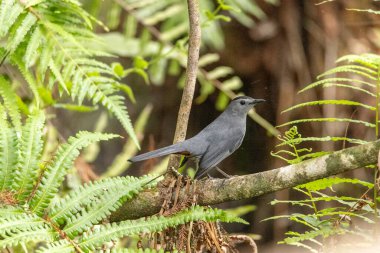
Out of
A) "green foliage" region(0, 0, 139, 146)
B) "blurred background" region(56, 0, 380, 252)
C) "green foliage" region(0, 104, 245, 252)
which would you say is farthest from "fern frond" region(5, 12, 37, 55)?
"blurred background" region(56, 0, 380, 252)

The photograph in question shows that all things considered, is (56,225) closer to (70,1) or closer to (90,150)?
(70,1)

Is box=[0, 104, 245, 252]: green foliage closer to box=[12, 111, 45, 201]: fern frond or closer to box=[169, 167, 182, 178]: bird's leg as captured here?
box=[12, 111, 45, 201]: fern frond

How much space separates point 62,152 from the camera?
2.12m

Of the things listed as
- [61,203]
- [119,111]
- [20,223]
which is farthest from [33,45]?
[20,223]

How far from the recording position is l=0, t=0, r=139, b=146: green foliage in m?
2.63

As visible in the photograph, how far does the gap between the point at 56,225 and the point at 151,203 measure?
369mm

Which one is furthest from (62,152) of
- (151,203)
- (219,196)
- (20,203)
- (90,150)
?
(90,150)

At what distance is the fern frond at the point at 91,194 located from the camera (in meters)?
2.05

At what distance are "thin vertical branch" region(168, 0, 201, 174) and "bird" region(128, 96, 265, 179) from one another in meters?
0.06

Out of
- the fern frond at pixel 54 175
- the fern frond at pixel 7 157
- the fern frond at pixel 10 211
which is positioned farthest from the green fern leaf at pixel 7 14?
the fern frond at pixel 10 211

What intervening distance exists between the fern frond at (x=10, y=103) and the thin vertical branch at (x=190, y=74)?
66 cm

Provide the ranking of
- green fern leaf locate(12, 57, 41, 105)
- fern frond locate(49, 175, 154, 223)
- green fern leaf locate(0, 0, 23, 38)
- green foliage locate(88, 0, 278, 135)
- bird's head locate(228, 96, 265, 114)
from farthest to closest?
green foliage locate(88, 0, 278, 135) → bird's head locate(228, 96, 265, 114) → green fern leaf locate(12, 57, 41, 105) → green fern leaf locate(0, 0, 23, 38) → fern frond locate(49, 175, 154, 223)

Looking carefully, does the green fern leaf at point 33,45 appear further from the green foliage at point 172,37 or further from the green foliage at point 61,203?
the green foliage at point 172,37

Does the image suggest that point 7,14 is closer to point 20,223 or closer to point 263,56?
point 20,223
